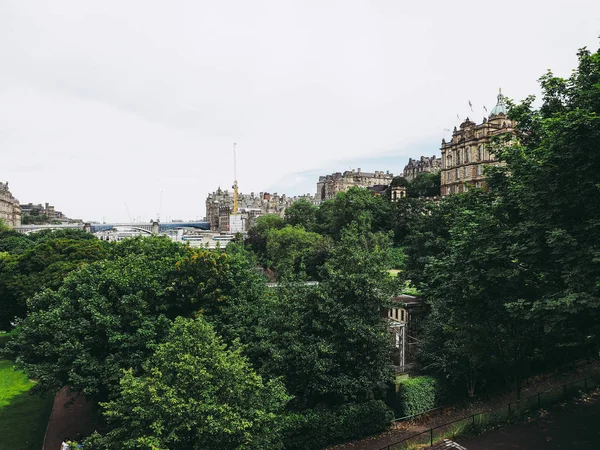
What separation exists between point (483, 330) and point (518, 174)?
6586mm

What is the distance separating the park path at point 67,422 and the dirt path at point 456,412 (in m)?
13.3

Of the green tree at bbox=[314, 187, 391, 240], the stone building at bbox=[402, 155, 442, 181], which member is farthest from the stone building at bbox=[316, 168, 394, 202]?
the green tree at bbox=[314, 187, 391, 240]

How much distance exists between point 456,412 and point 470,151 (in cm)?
4609

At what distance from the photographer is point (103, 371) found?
19.2 metres

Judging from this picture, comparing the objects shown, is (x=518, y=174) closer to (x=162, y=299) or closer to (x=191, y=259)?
(x=191, y=259)

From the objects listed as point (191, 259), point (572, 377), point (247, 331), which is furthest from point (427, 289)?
point (191, 259)

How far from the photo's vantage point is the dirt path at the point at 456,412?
19666mm

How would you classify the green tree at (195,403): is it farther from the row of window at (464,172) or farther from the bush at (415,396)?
the row of window at (464,172)

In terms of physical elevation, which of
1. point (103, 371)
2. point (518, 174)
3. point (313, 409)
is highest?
point (518, 174)

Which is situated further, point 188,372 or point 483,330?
point 483,330

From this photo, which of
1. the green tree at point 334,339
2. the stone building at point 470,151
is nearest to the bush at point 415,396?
the green tree at point 334,339

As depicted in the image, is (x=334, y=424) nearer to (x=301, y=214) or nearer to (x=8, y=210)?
(x=301, y=214)

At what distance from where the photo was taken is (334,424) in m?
19.2

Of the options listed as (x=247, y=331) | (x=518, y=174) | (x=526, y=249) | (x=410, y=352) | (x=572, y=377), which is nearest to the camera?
(x=526, y=249)
